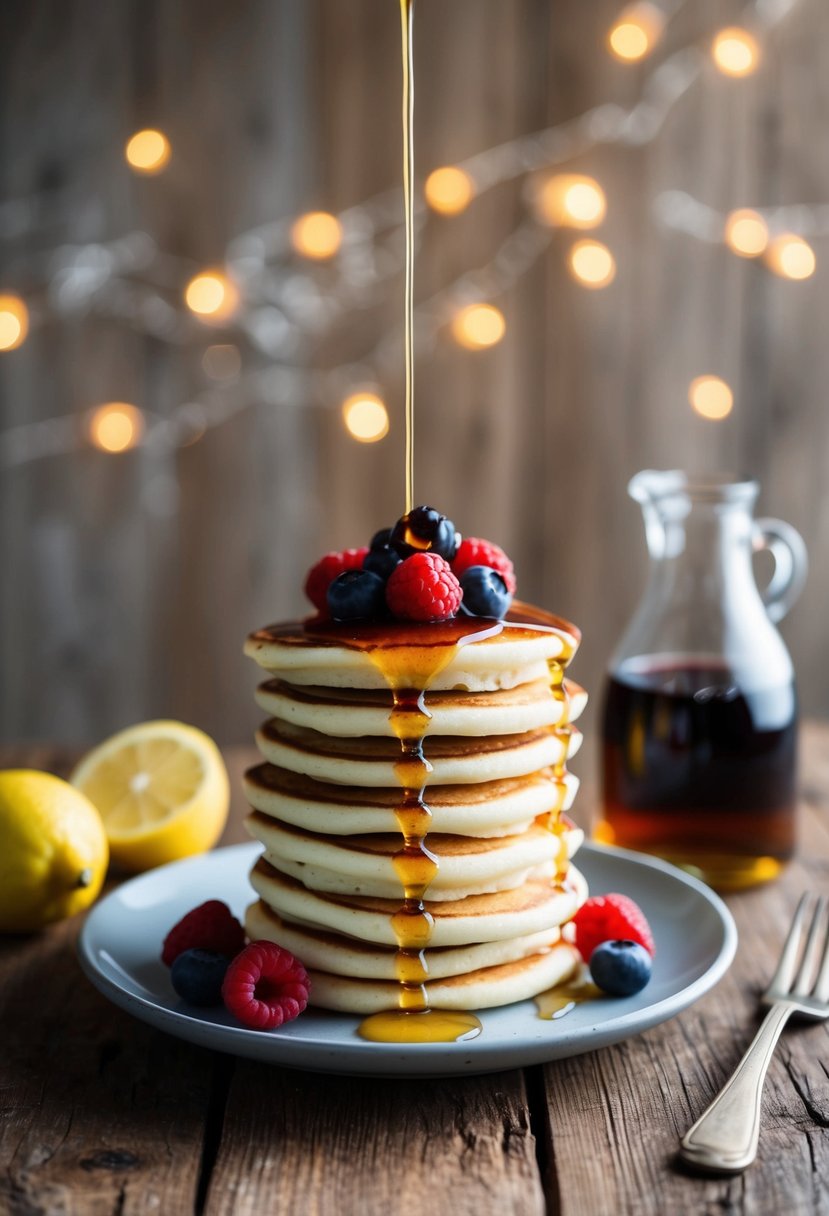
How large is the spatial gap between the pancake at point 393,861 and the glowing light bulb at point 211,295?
2.63 metres

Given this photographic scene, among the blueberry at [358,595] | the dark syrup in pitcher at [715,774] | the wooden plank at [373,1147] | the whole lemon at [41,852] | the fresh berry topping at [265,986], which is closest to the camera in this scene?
the wooden plank at [373,1147]

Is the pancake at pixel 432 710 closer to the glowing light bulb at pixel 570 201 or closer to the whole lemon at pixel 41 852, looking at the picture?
the whole lemon at pixel 41 852

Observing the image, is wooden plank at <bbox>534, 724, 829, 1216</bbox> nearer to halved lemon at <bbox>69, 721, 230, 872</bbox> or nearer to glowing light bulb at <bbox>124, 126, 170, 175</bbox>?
halved lemon at <bbox>69, 721, 230, 872</bbox>

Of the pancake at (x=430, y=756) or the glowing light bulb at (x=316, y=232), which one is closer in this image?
the pancake at (x=430, y=756)

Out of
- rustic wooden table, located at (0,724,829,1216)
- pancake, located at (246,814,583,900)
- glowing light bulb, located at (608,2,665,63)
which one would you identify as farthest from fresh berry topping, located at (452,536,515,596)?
glowing light bulb, located at (608,2,665,63)

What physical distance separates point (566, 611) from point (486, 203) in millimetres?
1218

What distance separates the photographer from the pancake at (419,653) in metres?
1.11

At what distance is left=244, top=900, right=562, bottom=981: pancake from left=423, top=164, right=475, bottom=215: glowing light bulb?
2811mm

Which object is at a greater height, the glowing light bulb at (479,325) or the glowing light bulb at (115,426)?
the glowing light bulb at (479,325)

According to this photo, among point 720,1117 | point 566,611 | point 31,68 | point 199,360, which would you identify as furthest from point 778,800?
point 31,68

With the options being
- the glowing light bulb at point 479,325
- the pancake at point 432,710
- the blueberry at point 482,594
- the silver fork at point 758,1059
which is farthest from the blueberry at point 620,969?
the glowing light bulb at point 479,325

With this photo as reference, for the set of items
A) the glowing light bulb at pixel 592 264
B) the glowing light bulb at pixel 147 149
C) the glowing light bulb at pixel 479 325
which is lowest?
the glowing light bulb at pixel 479 325

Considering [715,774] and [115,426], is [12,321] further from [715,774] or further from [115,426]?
[715,774]

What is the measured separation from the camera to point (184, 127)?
3496 mm
